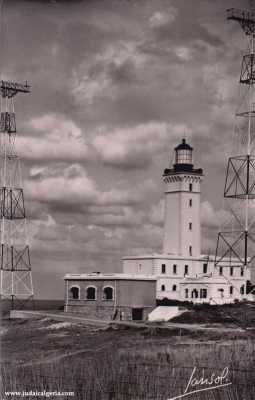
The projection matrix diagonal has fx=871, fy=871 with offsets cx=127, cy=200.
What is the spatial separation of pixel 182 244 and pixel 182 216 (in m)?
1.67

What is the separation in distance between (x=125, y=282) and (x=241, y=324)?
8864mm

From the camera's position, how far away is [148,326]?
38.1 metres

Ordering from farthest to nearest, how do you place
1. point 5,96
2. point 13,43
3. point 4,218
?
point 4,218 < point 5,96 < point 13,43

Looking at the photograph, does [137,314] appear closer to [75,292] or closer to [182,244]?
[75,292]

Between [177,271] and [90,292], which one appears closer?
[90,292]

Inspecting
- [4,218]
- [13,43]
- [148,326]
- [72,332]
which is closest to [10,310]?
[4,218]

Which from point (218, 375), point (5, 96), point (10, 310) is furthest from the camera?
point (10, 310)

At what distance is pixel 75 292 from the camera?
47812 mm

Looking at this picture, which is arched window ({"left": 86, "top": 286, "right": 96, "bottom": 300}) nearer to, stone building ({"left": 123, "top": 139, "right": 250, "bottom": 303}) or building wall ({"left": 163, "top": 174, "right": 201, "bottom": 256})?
stone building ({"left": 123, "top": 139, "right": 250, "bottom": 303})

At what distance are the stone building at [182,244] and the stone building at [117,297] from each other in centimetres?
396

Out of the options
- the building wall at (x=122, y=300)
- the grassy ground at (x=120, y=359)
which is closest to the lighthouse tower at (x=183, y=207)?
the building wall at (x=122, y=300)

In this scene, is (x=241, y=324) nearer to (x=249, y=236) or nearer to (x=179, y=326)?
(x=179, y=326)
